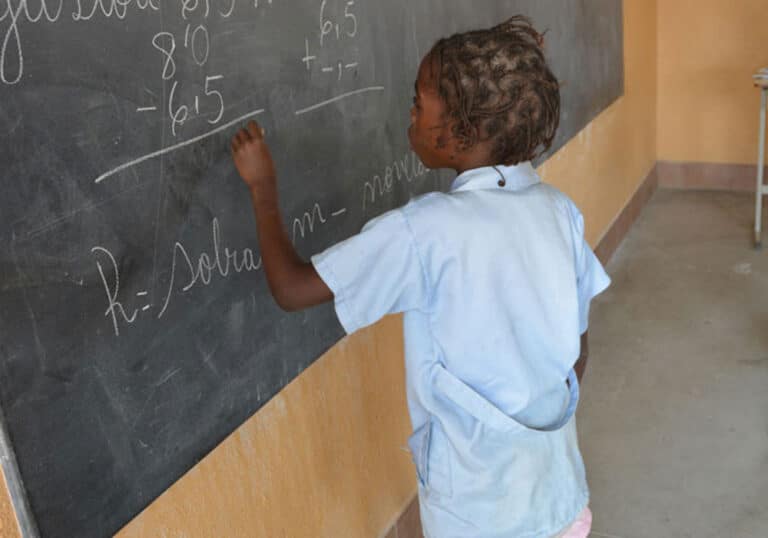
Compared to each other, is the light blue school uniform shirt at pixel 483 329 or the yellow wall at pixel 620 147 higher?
the light blue school uniform shirt at pixel 483 329

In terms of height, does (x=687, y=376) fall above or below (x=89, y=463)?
below

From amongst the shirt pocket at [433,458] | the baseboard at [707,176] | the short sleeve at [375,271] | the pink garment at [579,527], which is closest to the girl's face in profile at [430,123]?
the short sleeve at [375,271]

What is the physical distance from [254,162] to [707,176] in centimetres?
516

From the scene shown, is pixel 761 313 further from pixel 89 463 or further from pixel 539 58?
pixel 89 463

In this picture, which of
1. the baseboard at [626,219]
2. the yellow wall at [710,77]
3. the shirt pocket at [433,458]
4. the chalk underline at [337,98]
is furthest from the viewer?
the yellow wall at [710,77]

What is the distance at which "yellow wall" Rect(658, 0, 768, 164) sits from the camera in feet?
18.2

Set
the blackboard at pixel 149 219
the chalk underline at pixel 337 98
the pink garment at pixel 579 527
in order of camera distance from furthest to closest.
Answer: the chalk underline at pixel 337 98
the pink garment at pixel 579 527
the blackboard at pixel 149 219

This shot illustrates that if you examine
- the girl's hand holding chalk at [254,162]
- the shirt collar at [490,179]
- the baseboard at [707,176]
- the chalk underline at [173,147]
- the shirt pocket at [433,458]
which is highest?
the chalk underline at [173,147]

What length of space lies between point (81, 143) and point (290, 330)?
0.65m

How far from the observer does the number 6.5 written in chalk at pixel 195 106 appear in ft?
4.24

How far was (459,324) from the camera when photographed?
1330 mm

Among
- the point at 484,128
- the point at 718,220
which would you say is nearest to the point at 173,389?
the point at 484,128

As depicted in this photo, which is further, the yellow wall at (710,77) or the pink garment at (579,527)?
the yellow wall at (710,77)

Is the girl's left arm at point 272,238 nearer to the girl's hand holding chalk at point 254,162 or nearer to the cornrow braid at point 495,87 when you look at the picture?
the girl's hand holding chalk at point 254,162
